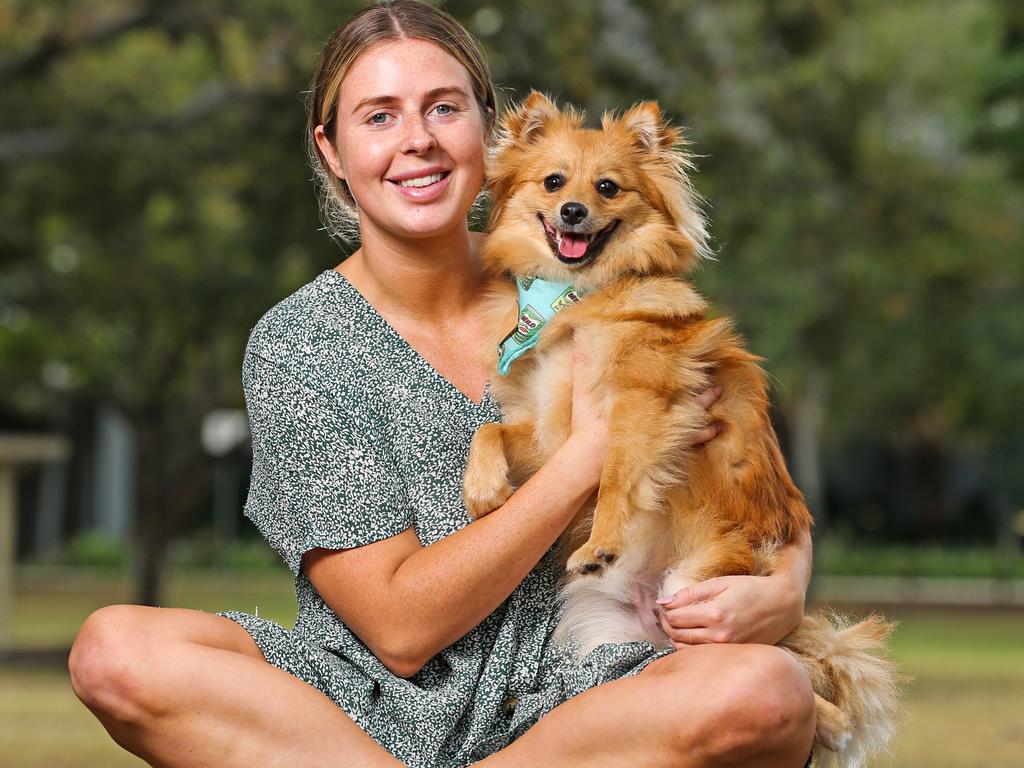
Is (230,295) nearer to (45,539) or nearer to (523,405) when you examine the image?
(523,405)

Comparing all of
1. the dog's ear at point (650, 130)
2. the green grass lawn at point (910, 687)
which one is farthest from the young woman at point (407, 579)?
the green grass lawn at point (910, 687)

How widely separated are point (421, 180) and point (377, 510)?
81 cm

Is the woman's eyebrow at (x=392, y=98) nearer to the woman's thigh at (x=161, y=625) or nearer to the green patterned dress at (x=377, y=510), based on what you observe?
the green patterned dress at (x=377, y=510)

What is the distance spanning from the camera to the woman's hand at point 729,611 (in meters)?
3.32

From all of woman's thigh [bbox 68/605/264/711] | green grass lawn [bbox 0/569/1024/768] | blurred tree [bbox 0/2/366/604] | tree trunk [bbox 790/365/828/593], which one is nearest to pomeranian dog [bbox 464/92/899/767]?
green grass lawn [bbox 0/569/1024/768]

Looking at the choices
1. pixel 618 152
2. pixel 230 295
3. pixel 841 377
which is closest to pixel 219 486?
pixel 841 377

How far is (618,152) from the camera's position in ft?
13.2

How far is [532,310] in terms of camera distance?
3.79 meters

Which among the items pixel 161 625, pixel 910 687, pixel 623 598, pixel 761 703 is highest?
pixel 161 625

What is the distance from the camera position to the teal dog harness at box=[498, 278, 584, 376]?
372 centimetres

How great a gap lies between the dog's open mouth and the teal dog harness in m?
0.07

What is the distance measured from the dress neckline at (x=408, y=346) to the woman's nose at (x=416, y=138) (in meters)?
0.42

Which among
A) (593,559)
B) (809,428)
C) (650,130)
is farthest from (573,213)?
(809,428)

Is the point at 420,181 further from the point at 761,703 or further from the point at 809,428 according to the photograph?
the point at 809,428
